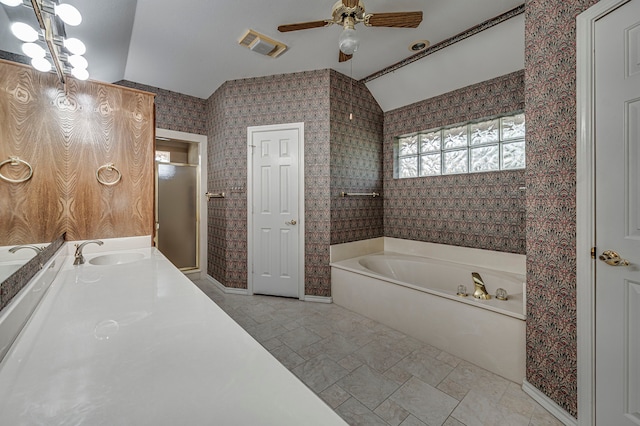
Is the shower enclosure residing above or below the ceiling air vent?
below

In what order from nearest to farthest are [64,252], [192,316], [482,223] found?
[192,316]
[64,252]
[482,223]

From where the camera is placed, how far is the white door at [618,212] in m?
1.17

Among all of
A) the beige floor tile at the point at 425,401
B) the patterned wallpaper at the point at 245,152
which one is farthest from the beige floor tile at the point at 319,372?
the patterned wallpaper at the point at 245,152

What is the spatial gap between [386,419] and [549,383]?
929mm

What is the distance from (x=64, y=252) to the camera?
1625 millimetres

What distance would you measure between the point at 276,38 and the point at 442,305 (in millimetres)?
2731

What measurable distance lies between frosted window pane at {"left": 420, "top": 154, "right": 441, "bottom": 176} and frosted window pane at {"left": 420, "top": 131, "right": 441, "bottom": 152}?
9 cm

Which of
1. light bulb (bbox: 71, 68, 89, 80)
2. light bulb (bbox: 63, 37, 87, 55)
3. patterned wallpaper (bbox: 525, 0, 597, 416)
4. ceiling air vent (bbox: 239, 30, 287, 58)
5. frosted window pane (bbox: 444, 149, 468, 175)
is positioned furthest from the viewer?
frosted window pane (bbox: 444, 149, 468, 175)

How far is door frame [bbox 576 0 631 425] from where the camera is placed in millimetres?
1302

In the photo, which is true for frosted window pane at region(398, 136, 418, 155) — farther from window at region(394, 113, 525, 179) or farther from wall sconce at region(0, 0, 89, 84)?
wall sconce at region(0, 0, 89, 84)

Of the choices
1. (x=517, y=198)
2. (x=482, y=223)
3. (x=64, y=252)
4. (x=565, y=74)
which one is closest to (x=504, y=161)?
(x=517, y=198)

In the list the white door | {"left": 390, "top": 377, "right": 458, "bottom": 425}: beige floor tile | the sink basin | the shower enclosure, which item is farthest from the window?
the sink basin

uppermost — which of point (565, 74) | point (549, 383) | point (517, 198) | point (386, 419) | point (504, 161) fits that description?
point (565, 74)

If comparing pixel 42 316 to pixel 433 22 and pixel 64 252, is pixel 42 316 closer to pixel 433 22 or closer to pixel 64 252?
pixel 64 252
